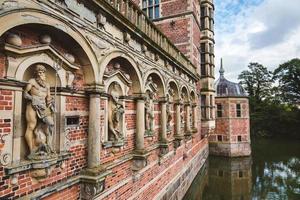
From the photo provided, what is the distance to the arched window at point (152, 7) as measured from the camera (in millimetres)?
16016

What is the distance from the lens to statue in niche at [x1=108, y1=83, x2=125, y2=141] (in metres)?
5.02

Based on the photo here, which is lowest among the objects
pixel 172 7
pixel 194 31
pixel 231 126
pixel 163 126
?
pixel 231 126

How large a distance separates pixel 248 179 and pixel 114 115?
1308 cm

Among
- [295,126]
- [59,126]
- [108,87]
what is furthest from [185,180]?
[295,126]

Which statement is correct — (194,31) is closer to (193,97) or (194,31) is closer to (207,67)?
(207,67)

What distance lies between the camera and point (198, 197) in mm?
11180

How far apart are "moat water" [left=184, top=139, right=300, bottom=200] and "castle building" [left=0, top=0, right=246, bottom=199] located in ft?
20.5

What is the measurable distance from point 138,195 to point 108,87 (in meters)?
3.40

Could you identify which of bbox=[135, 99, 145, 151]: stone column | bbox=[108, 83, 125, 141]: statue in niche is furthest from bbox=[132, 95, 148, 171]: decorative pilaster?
bbox=[108, 83, 125, 141]: statue in niche

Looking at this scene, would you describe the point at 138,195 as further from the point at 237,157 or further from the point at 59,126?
the point at 237,157

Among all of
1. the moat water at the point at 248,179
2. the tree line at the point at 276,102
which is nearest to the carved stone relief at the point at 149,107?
the moat water at the point at 248,179

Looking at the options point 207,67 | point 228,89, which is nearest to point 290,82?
point 228,89

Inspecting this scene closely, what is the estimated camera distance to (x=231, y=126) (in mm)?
20250

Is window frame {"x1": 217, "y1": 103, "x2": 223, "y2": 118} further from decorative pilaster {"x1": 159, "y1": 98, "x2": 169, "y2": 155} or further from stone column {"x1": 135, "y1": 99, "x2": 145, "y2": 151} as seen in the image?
stone column {"x1": 135, "y1": 99, "x2": 145, "y2": 151}
